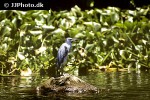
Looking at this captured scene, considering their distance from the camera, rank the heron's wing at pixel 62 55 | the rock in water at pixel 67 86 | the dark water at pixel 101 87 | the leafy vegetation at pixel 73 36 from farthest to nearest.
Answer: the leafy vegetation at pixel 73 36
the heron's wing at pixel 62 55
the rock in water at pixel 67 86
the dark water at pixel 101 87

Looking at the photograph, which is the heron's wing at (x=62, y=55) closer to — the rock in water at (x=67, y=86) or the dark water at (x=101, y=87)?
the dark water at (x=101, y=87)

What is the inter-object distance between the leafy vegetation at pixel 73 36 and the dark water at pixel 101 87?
777 millimetres

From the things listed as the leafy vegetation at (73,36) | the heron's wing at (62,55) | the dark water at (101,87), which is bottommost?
the dark water at (101,87)

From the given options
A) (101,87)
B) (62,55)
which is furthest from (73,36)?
(101,87)

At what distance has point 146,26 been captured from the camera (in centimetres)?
1193

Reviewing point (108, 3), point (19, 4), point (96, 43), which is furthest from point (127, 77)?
point (108, 3)

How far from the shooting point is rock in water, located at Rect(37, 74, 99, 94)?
23.5ft

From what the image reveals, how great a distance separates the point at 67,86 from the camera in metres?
7.21

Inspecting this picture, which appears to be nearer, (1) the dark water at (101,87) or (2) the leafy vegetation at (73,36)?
(1) the dark water at (101,87)

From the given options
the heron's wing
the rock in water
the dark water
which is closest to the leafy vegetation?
the dark water

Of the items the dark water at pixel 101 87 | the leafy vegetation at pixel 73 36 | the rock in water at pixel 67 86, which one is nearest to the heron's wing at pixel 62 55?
the dark water at pixel 101 87

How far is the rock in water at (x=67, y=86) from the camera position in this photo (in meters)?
7.16

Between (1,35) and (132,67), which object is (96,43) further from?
(1,35)

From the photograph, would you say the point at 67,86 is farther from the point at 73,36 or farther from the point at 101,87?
the point at 73,36
